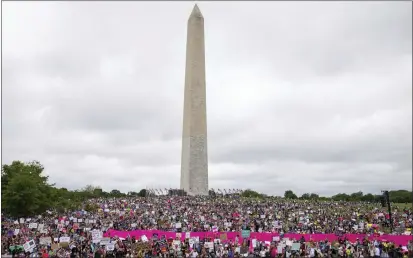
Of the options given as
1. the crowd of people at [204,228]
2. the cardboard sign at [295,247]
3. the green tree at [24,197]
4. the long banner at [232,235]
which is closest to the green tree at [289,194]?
the crowd of people at [204,228]

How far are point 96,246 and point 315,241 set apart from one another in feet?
45.2

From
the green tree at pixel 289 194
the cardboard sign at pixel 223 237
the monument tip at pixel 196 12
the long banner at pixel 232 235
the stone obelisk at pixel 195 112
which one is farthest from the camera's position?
the green tree at pixel 289 194

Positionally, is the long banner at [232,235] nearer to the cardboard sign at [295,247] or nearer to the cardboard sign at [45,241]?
the cardboard sign at [295,247]

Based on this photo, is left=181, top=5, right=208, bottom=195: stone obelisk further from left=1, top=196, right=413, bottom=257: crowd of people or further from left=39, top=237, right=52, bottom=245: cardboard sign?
left=39, top=237, right=52, bottom=245: cardboard sign

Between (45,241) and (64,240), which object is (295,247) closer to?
(64,240)

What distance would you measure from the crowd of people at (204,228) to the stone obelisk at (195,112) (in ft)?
23.5

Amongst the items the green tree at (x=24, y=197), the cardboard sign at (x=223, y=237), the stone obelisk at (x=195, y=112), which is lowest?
the cardboard sign at (x=223, y=237)

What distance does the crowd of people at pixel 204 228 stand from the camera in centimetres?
3047

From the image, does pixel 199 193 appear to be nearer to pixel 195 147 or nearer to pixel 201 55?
pixel 195 147

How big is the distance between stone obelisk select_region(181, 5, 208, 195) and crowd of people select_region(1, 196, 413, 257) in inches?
282

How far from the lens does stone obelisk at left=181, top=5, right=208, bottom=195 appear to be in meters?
64.6

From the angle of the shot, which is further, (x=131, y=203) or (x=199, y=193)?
(x=199, y=193)

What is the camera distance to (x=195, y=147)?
2557 inches

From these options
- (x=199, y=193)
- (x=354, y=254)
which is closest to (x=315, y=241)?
(x=354, y=254)
